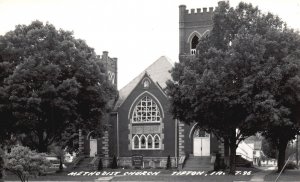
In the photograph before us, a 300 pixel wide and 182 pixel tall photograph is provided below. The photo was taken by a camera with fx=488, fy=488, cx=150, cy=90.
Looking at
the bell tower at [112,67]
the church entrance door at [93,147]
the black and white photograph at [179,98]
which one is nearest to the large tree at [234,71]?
the black and white photograph at [179,98]

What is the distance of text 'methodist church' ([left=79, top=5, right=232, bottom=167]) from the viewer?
49.4 metres

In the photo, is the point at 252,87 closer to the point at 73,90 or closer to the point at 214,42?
the point at 214,42

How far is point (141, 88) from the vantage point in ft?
168

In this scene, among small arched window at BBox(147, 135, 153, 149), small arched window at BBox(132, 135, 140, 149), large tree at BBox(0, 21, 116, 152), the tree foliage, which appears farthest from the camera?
small arched window at BBox(132, 135, 140, 149)

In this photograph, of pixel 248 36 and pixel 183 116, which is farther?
pixel 183 116

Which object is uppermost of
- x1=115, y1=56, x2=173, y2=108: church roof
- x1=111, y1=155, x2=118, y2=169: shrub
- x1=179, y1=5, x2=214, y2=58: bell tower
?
x1=179, y1=5, x2=214, y2=58: bell tower

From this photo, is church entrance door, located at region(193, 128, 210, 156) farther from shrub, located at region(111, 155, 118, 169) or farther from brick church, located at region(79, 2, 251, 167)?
shrub, located at region(111, 155, 118, 169)

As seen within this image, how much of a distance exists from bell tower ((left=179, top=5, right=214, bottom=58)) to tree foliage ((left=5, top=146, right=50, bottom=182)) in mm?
26526

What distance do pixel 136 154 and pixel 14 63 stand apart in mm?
18062

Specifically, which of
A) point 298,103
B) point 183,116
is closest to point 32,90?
point 183,116

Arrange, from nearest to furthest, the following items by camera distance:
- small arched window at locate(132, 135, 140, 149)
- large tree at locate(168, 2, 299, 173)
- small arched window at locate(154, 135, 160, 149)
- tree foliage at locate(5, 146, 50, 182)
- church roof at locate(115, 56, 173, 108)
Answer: tree foliage at locate(5, 146, 50, 182) < large tree at locate(168, 2, 299, 173) < small arched window at locate(154, 135, 160, 149) < small arched window at locate(132, 135, 140, 149) < church roof at locate(115, 56, 173, 108)

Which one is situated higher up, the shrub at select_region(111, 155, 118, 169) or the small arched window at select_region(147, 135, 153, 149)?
the small arched window at select_region(147, 135, 153, 149)

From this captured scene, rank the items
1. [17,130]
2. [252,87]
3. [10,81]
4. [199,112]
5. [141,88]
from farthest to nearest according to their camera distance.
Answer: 1. [141,88]
2. [17,130]
3. [10,81]
4. [199,112]
5. [252,87]

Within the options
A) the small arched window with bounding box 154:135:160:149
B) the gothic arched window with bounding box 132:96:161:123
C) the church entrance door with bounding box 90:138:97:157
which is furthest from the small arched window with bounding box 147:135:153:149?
the church entrance door with bounding box 90:138:97:157
